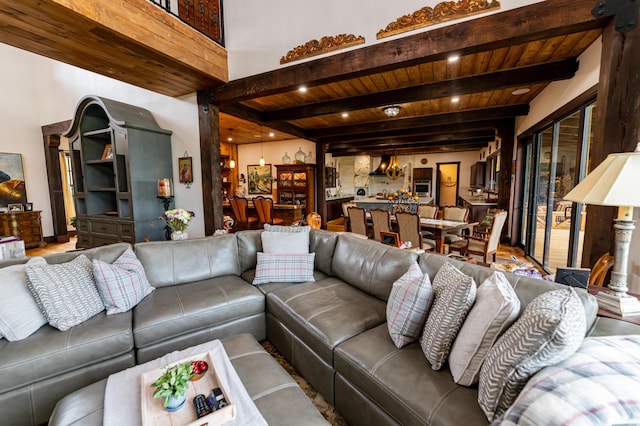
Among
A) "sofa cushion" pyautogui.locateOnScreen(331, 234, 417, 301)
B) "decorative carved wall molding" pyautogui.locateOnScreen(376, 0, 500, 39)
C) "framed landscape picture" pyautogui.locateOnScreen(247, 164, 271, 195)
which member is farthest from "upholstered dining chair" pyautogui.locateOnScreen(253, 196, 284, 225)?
"decorative carved wall molding" pyautogui.locateOnScreen(376, 0, 500, 39)

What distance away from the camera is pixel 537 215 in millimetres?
4340

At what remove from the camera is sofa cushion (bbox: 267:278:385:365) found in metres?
1.67

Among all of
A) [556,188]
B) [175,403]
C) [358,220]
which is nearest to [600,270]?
[556,188]

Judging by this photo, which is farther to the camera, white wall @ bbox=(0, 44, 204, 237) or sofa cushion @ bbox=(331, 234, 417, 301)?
white wall @ bbox=(0, 44, 204, 237)

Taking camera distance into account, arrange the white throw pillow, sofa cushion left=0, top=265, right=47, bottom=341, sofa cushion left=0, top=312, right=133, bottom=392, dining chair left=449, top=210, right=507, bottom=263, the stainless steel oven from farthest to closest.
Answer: the stainless steel oven → dining chair left=449, top=210, right=507, bottom=263 → the white throw pillow → sofa cushion left=0, top=265, right=47, bottom=341 → sofa cushion left=0, top=312, right=133, bottom=392

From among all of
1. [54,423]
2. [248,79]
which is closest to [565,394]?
[54,423]

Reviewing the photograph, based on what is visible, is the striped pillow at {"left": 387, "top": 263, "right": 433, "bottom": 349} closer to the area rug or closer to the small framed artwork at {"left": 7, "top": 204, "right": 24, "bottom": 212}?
the area rug

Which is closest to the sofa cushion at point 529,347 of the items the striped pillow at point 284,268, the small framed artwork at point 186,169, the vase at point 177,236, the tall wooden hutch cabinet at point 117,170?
the striped pillow at point 284,268

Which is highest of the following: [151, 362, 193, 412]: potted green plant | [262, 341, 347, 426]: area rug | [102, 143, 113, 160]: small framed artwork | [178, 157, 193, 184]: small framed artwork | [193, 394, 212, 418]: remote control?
[102, 143, 113, 160]: small framed artwork

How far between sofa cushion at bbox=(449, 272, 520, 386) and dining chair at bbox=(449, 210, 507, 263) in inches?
108

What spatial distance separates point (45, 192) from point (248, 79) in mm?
6012

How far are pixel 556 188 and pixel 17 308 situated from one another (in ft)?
18.0

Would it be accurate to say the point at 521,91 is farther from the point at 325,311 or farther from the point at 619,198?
the point at 325,311

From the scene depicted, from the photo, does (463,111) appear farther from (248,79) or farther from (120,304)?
(120,304)
